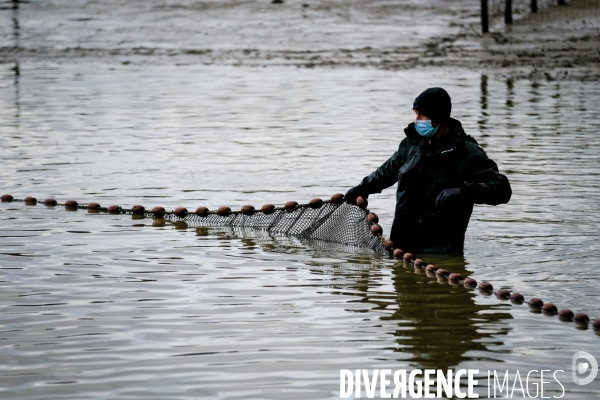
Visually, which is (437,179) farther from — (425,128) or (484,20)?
(484,20)

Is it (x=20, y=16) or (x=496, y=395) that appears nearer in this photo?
(x=496, y=395)

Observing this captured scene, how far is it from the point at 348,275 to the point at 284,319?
1.49 m

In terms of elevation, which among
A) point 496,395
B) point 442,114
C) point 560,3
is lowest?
point 496,395

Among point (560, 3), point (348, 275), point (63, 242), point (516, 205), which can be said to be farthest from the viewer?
point (560, 3)

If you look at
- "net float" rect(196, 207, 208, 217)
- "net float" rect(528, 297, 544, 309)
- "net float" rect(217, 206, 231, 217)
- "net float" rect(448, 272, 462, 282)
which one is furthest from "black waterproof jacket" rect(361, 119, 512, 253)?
"net float" rect(196, 207, 208, 217)

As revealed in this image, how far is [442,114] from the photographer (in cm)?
874

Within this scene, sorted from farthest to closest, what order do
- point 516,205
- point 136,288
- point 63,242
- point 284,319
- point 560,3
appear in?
point 560,3 < point 516,205 < point 63,242 < point 136,288 < point 284,319

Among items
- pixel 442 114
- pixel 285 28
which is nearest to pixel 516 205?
pixel 442 114

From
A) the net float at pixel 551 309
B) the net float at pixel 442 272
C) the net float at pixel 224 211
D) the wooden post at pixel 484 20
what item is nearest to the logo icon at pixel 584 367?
the net float at pixel 551 309

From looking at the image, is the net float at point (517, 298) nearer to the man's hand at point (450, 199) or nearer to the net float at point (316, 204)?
the man's hand at point (450, 199)

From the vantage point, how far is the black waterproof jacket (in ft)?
28.5

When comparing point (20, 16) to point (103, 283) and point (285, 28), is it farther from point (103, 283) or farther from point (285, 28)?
point (103, 283)

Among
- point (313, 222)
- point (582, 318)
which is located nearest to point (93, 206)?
point (313, 222)

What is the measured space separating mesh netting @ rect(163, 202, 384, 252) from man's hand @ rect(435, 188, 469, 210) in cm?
99
